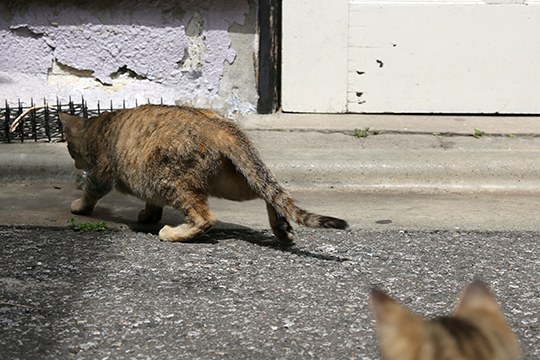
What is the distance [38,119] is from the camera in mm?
7836

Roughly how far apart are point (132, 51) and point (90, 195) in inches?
105

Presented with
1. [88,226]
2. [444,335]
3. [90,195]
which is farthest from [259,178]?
[444,335]

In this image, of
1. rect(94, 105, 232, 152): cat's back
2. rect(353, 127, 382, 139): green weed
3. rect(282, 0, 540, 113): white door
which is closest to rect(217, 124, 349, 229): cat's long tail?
rect(94, 105, 232, 152): cat's back

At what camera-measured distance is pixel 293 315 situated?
4426 mm

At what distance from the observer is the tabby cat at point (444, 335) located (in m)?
2.06

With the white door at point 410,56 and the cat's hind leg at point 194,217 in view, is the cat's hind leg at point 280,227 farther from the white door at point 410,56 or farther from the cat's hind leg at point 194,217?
the white door at point 410,56

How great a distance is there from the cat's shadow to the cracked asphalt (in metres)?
0.02

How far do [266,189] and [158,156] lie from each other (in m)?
0.64

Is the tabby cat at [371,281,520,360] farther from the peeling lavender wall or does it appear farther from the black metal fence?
the peeling lavender wall

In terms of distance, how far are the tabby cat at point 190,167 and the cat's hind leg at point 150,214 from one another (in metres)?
0.14

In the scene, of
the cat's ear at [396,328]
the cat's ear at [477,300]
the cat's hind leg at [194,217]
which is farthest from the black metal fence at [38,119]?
the cat's ear at [396,328]

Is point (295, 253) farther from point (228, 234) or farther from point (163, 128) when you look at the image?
point (163, 128)

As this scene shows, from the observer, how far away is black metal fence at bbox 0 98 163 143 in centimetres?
750

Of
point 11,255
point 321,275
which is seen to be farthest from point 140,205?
point 321,275
